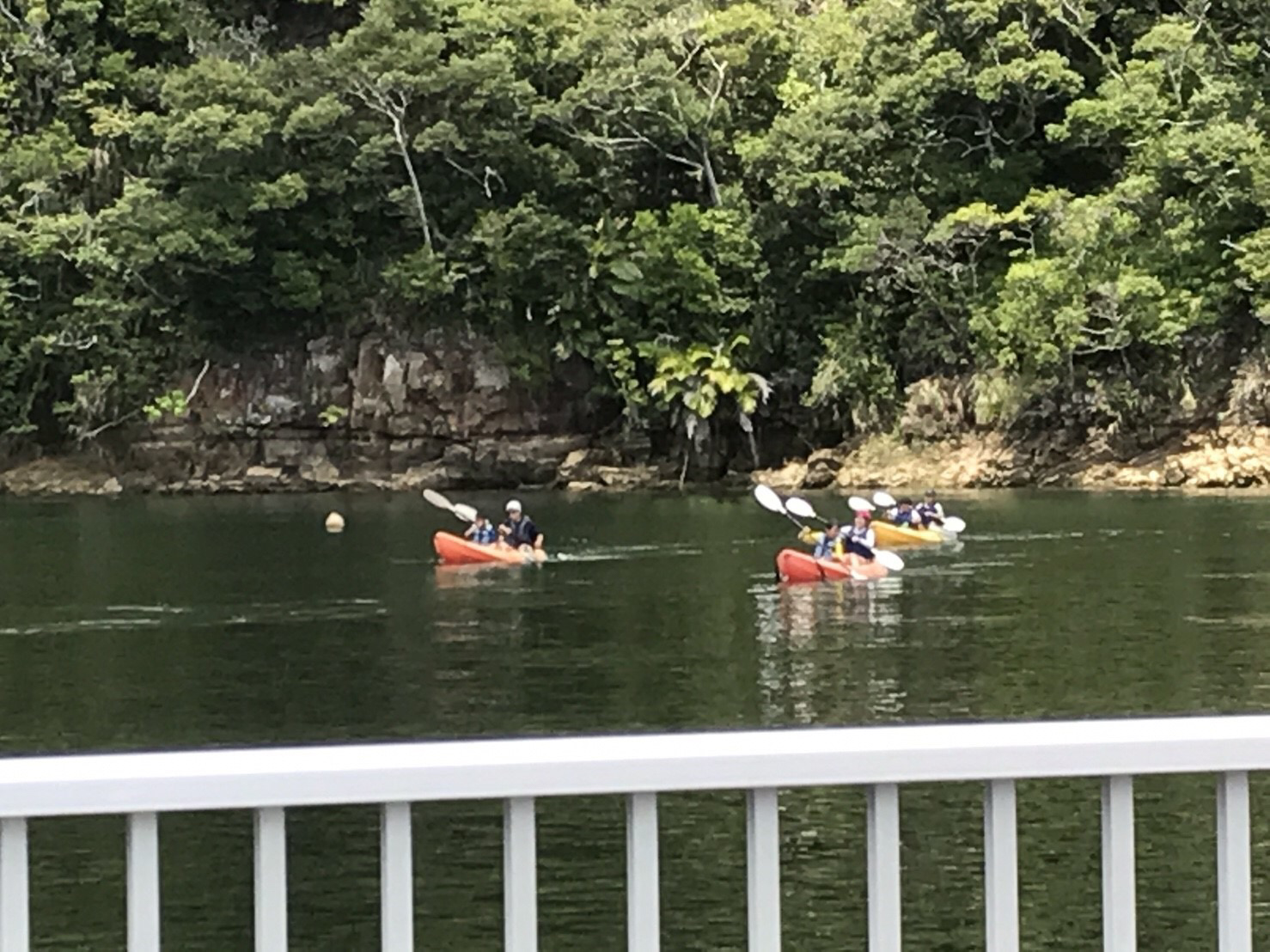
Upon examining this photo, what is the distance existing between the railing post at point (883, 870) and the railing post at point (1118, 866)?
0.26 m

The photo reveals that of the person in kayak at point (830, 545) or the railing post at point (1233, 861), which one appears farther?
the person in kayak at point (830, 545)

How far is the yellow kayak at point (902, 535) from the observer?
30.6 m

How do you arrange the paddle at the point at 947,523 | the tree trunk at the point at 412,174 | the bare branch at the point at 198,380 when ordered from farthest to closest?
the bare branch at the point at 198,380, the tree trunk at the point at 412,174, the paddle at the point at 947,523

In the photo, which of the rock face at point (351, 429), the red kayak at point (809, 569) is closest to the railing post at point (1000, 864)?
the red kayak at point (809, 569)

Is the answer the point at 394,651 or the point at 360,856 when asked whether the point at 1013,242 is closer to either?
the point at 394,651

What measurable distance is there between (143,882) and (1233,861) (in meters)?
1.33

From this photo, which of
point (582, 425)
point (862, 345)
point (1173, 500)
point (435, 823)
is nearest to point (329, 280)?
point (582, 425)

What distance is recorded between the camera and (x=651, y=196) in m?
48.3

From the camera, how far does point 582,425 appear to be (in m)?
49.1

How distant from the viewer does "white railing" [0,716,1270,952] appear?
2156 millimetres

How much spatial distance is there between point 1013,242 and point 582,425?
12231 millimetres

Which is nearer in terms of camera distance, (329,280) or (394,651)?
(394,651)

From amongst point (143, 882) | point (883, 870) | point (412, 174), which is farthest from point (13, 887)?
point (412, 174)

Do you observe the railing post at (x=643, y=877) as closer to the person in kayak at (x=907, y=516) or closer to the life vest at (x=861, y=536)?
the life vest at (x=861, y=536)
